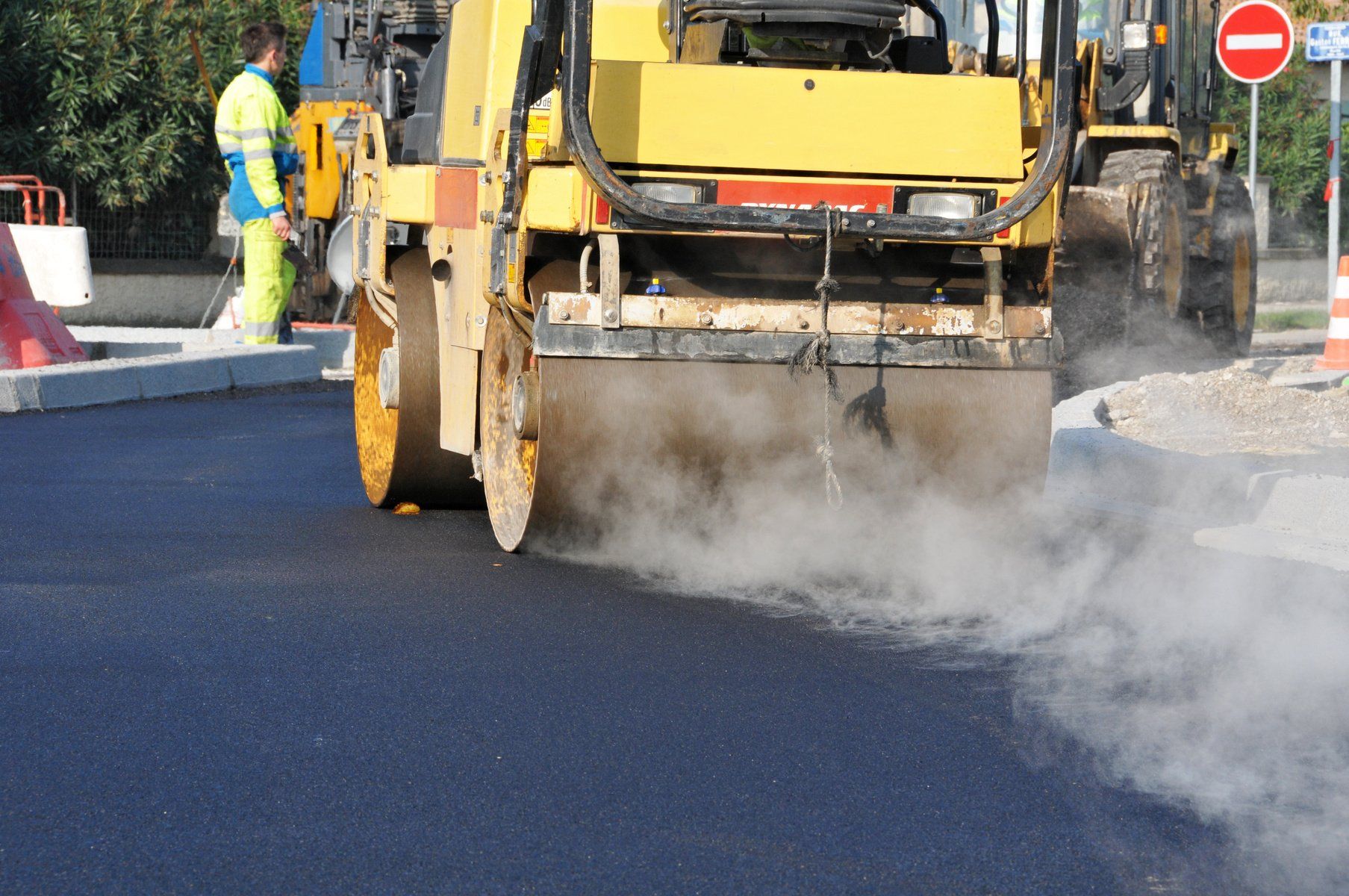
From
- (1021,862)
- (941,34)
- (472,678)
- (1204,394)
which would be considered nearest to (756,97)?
(941,34)

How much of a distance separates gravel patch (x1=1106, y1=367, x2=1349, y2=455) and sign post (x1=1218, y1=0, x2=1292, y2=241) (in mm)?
5208

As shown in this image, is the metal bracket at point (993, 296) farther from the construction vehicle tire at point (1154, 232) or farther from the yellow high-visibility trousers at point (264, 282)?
the yellow high-visibility trousers at point (264, 282)

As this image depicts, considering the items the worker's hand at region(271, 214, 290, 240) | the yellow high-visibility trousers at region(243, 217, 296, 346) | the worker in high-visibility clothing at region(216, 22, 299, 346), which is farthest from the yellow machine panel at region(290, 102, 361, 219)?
the worker's hand at region(271, 214, 290, 240)

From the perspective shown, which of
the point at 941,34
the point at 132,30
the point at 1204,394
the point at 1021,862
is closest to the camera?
the point at 1021,862

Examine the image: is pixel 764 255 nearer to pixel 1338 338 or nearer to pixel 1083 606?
pixel 1083 606

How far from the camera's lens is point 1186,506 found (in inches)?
296

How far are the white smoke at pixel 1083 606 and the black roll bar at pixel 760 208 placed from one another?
71 centimetres

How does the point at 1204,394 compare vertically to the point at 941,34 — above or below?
below

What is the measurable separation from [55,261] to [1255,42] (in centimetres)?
834

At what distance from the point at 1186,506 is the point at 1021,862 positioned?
4.23m

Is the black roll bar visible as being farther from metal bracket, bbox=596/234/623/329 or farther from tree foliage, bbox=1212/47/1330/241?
tree foliage, bbox=1212/47/1330/241

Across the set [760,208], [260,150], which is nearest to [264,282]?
[260,150]

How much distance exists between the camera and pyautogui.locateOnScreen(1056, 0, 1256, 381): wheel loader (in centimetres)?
1151

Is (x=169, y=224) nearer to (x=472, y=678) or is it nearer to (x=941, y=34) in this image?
(x=941, y=34)
